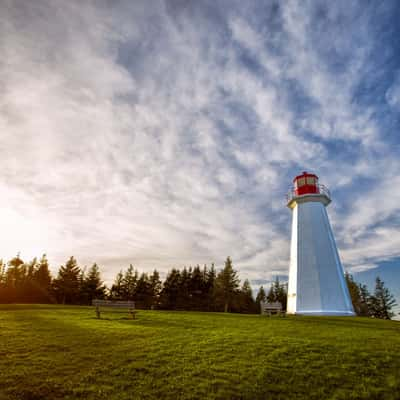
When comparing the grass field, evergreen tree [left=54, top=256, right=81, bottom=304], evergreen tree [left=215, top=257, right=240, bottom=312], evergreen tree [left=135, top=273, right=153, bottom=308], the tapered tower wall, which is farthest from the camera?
evergreen tree [left=135, top=273, right=153, bottom=308]

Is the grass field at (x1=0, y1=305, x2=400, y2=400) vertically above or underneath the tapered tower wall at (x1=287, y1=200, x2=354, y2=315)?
underneath

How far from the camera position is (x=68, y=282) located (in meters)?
58.6

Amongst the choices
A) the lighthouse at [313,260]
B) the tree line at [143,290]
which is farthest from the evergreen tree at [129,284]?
the lighthouse at [313,260]

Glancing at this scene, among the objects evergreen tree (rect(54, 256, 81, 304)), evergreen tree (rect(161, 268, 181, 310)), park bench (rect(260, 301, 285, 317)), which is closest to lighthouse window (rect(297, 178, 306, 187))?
park bench (rect(260, 301, 285, 317))

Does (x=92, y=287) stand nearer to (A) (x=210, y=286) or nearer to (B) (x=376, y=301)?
(A) (x=210, y=286)

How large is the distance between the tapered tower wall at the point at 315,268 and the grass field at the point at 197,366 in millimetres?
11014

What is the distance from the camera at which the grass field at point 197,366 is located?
6422mm

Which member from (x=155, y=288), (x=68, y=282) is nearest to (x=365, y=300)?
(x=155, y=288)

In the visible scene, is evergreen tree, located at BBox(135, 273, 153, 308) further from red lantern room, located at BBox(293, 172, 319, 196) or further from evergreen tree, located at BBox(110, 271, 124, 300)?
red lantern room, located at BBox(293, 172, 319, 196)

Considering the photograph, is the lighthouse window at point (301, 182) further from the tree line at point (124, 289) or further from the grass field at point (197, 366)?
the tree line at point (124, 289)

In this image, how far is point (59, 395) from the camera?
20.0ft

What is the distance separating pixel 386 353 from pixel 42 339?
1234cm

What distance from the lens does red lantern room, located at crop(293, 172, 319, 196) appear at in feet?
89.1

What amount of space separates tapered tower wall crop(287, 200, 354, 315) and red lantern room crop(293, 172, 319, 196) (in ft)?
3.51
